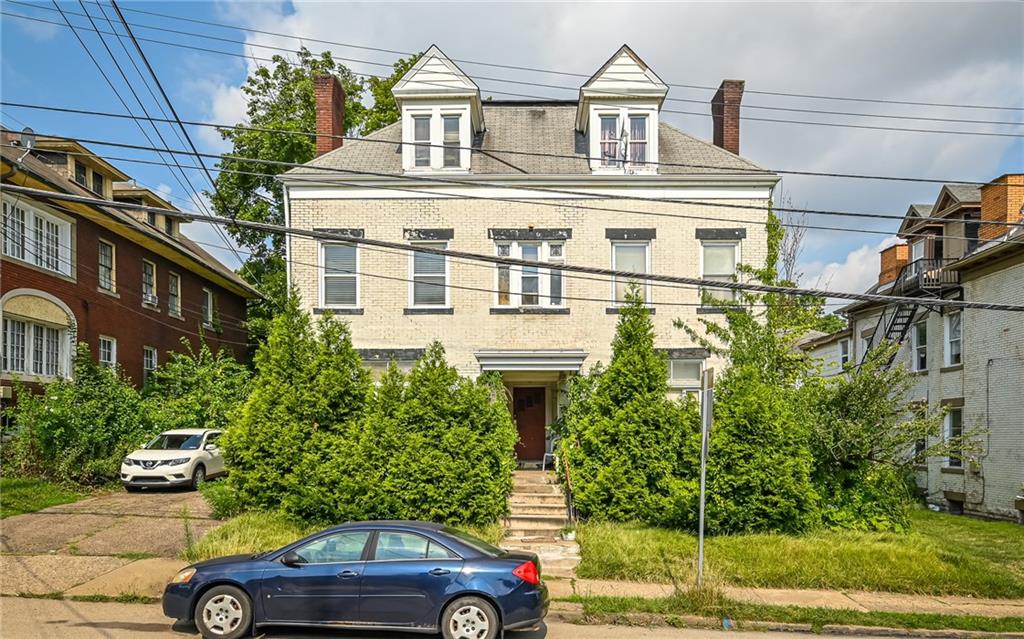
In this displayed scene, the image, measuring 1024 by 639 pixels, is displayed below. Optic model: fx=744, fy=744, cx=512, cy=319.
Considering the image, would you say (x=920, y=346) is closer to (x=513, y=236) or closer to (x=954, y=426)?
(x=954, y=426)

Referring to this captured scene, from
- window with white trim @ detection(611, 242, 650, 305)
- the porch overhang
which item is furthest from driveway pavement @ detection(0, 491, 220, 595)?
window with white trim @ detection(611, 242, 650, 305)

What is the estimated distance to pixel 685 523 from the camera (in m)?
13.7

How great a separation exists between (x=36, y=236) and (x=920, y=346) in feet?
91.5

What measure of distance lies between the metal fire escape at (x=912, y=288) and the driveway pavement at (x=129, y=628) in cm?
1603

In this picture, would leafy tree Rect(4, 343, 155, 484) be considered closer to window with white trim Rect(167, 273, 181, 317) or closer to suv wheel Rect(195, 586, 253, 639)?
window with white trim Rect(167, 273, 181, 317)

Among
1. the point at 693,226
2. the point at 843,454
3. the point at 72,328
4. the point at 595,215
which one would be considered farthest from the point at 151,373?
the point at 843,454

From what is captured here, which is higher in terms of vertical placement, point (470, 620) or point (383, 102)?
point (383, 102)

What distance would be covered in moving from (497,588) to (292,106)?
30.0m

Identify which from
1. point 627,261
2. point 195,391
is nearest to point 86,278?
point 195,391

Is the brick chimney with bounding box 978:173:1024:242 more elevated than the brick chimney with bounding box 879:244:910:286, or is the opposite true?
the brick chimney with bounding box 978:173:1024:242

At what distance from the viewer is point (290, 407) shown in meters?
14.5

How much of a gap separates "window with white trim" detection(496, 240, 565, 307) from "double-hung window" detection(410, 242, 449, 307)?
141 centimetres

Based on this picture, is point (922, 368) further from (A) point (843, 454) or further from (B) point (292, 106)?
(B) point (292, 106)

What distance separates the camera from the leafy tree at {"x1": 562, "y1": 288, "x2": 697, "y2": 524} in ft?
45.1
